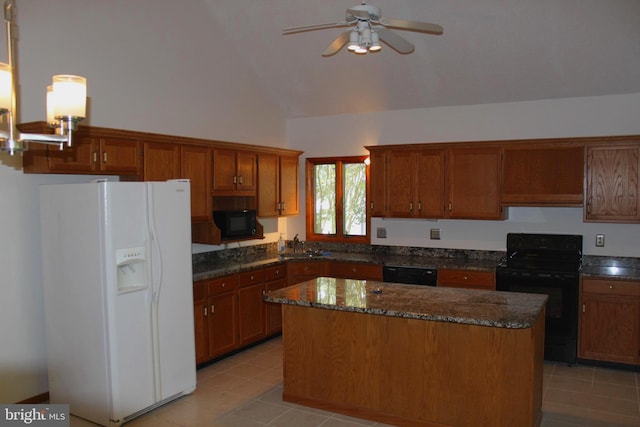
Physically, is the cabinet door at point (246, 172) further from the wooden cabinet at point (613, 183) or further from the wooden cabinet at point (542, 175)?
the wooden cabinet at point (613, 183)

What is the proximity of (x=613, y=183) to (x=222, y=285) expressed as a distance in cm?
384

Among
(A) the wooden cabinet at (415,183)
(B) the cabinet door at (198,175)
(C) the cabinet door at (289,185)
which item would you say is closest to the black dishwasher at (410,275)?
(A) the wooden cabinet at (415,183)

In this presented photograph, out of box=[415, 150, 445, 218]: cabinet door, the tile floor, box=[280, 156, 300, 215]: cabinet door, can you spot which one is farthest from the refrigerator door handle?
box=[415, 150, 445, 218]: cabinet door

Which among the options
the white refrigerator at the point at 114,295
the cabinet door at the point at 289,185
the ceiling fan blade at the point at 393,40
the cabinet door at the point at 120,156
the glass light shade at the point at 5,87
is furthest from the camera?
the cabinet door at the point at 289,185

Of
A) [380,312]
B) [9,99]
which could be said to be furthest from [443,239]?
[9,99]

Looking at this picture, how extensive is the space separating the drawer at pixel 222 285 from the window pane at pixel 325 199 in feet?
6.28

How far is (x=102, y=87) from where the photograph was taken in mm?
4641

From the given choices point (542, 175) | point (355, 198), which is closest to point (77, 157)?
point (355, 198)

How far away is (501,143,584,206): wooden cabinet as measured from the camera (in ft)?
17.2

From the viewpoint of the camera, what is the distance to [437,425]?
3537mm

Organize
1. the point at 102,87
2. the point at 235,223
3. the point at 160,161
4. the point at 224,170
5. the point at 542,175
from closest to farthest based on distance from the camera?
the point at 102,87 → the point at 160,161 → the point at 542,175 → the point at 224,170 → the point at 235,223

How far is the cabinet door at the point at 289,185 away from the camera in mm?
6465

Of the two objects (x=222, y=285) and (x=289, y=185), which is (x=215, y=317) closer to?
(x=222, y=285)

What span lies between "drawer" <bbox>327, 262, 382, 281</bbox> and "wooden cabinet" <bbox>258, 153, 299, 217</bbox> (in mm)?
948
